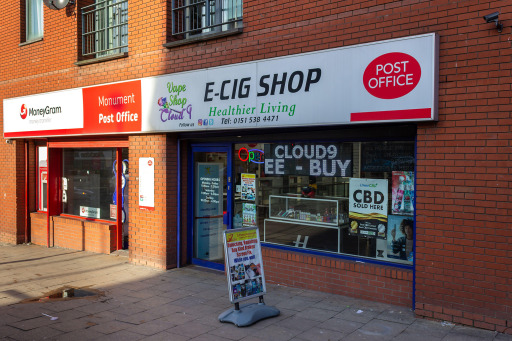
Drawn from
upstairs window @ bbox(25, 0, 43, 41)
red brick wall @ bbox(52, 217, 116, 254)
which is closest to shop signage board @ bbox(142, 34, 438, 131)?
red brick wall @ bbox(52, 217, 116, 254)

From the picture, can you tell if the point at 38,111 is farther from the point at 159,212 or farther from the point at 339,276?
the point at 339,276

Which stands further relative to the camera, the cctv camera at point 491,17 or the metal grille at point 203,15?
the metal grille at point 203,15

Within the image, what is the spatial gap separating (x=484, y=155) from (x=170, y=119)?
16.8 feet

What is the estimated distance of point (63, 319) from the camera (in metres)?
6.06

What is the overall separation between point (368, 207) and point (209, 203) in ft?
10.6

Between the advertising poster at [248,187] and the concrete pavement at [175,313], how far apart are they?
4.79 feet

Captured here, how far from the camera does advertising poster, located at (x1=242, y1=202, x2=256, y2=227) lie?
26.2ft

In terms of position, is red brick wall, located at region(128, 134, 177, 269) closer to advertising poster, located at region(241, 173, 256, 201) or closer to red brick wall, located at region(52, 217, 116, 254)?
red brick wall, located at region(52, 217, 116, 254)

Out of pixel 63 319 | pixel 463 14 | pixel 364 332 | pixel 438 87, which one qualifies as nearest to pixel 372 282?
pixel 364 332

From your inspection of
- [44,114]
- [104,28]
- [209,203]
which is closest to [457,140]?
[209,203]

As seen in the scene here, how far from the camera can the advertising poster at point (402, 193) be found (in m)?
6.29

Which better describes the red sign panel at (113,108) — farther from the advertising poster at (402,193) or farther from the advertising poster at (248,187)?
the advertising poster at (402,193)

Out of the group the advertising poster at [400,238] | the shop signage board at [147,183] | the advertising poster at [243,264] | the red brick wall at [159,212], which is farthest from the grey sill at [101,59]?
the advertising poster at [400,238]

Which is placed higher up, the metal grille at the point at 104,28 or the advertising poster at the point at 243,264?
the metal grille at the point at 104,28
